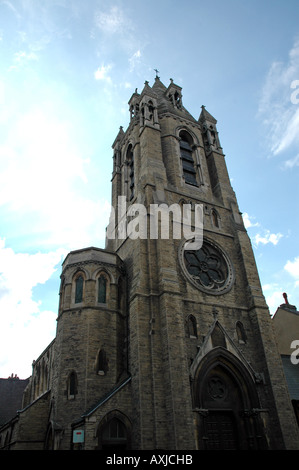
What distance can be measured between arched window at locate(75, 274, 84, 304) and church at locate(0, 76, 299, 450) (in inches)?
2.1

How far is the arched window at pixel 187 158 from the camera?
25250 millimetres

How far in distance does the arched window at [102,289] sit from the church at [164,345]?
2.2 inches

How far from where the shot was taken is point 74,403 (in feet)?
50.1

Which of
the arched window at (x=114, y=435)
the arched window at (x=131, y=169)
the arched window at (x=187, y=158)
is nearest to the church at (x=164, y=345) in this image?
the arched window at (x=114, y=435)

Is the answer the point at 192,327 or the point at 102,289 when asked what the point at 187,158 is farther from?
the point at 192,327

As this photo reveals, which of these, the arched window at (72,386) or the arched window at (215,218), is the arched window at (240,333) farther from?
the arched window at (72,386)

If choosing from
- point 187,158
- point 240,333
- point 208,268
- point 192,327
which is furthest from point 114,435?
point 187,158

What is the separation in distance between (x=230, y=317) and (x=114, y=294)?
6333 mm

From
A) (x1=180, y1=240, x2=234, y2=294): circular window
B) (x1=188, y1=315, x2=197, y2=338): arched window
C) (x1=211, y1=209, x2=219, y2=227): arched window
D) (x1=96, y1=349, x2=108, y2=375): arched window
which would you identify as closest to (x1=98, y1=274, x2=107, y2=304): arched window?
(x1=96, y1=349, x2=108, y2=375): arched window

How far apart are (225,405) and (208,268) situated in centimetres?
743

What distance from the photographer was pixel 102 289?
1875 centimetres

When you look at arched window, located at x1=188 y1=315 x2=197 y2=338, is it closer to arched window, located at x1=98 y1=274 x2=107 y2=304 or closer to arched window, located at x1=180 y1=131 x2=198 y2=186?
arched window, located at x1=98 y1=274 x2=107 y2=304
